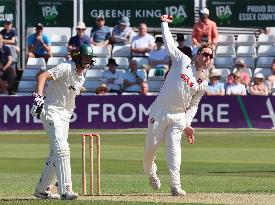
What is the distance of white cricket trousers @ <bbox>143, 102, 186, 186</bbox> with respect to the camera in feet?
39.1

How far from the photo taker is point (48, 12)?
28.3m

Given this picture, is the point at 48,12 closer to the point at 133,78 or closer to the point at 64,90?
the point at 133,78

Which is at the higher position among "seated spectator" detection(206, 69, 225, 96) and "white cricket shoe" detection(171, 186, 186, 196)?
"white cricket shoe" detection(171, 186, 186, 196)

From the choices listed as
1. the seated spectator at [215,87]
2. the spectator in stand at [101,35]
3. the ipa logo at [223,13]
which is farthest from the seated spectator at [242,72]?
the spectator in stand at [101,35]

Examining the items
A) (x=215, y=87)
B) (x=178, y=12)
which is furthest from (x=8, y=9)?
(x=215, y=87)

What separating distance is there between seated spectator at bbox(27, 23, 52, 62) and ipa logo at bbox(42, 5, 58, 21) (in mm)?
774

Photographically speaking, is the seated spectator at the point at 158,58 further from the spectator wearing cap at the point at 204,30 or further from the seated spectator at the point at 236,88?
the seated spectator at the point at 236,88

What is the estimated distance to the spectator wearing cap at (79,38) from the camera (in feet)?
86.1

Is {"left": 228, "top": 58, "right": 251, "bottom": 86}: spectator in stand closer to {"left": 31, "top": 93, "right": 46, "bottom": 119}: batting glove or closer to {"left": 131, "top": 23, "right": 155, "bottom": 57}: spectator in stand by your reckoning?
{"left": 131, "top": 23, "right": 155, "bottom": 57}: spectator in stand

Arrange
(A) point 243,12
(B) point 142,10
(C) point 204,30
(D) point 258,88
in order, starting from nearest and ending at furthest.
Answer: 1. (D) point 258,88
2. (C) point 204,30
3. (A) point 243,12
4. (B) point 142,10

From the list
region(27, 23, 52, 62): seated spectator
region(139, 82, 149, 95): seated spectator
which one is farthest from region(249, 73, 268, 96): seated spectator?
Result: region(27, 23, 52, 62): seated spectator

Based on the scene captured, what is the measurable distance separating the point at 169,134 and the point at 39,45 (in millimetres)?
16173

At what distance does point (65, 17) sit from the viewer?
93.2 ft

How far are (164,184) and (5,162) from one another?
15.4 ft
